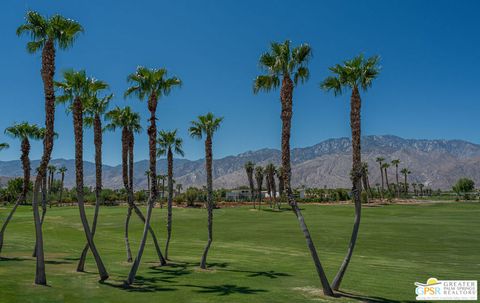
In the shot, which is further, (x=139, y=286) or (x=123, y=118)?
(x=123, y=118)

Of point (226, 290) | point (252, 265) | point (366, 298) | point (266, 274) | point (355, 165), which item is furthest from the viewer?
point (252, 265)

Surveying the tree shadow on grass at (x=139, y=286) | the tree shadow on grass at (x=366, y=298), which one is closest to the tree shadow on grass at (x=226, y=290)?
the tree shadow on grass at (x=139, y=286)

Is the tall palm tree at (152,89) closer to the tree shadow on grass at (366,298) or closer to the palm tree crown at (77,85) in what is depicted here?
the palm tree crown at (77,85)

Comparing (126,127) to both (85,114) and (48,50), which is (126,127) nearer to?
(85,114)

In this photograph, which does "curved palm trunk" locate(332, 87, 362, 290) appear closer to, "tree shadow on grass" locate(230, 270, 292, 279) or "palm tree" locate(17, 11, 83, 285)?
"tree shadow on grass" locate(230, 270, 292, 279)

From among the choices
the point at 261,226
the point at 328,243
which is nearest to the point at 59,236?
the point at 261,226

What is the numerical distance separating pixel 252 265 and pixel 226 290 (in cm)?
1068

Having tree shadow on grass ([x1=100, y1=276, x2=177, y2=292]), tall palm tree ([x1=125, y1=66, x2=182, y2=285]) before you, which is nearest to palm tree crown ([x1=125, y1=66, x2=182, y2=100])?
tall palm tree ([x1=125, y1=66, x2=182, y2=285])

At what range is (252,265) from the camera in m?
35.1

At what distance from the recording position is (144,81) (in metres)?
29.3

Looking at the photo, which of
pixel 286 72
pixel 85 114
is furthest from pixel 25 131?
pixel 286 72

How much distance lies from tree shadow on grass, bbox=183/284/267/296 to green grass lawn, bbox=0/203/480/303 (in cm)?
6

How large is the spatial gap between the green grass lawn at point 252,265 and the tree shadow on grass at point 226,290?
60mm

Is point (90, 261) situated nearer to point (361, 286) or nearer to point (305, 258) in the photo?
point (305, 258)
